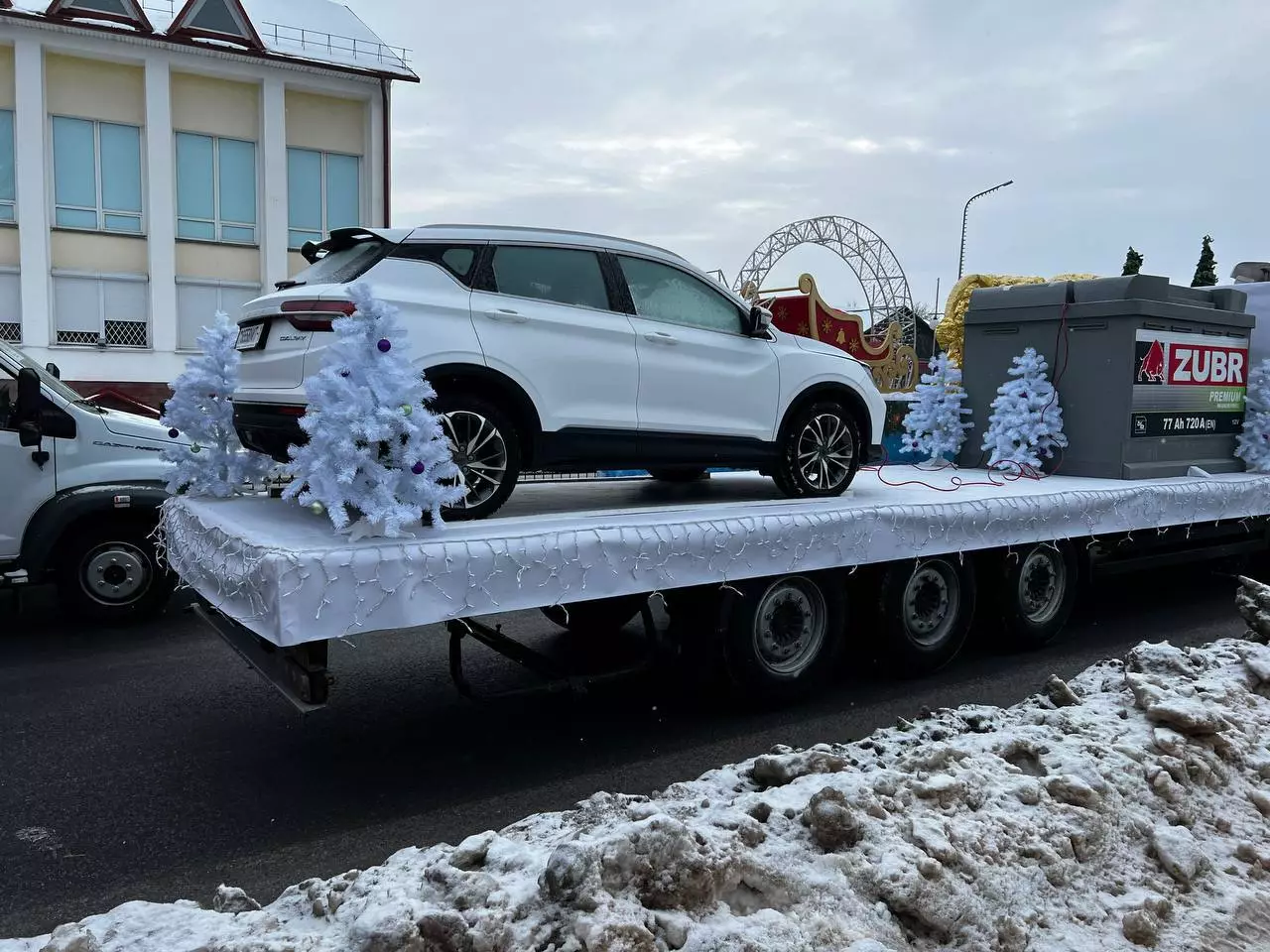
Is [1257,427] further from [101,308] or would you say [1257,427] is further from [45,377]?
[101,308]

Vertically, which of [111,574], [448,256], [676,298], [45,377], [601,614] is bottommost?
[111,574]

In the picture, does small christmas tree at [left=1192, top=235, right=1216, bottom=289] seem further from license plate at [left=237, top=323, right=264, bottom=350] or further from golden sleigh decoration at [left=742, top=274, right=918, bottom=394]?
license plate at [left=237, top=323, right=264, bottom=350]

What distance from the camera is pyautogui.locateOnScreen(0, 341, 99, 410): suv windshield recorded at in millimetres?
7406

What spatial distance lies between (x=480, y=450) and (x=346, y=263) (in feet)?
4.03

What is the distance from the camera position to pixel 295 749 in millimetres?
5277

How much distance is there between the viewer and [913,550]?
605 centimetres

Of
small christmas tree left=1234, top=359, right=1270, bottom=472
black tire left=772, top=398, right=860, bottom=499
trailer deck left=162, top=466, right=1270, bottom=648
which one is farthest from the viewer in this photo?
small christmas tree left=1234, top=359, right=1270, bottom=472

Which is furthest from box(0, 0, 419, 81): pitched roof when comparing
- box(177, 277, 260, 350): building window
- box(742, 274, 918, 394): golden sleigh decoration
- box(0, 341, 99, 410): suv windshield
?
box(0, 341, 99, 410): suv windshield

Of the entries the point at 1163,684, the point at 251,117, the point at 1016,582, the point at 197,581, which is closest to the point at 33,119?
the point at 251,117

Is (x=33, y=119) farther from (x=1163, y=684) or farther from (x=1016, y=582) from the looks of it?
(x=1163, y=684)

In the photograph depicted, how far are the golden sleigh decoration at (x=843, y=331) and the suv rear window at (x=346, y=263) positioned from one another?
11922 mm

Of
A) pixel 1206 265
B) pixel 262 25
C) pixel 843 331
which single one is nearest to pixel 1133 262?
pixel 1206 265

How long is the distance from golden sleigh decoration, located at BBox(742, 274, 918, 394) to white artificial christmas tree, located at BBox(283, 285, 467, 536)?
43.0 ft

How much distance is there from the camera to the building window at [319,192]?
2395 cm
